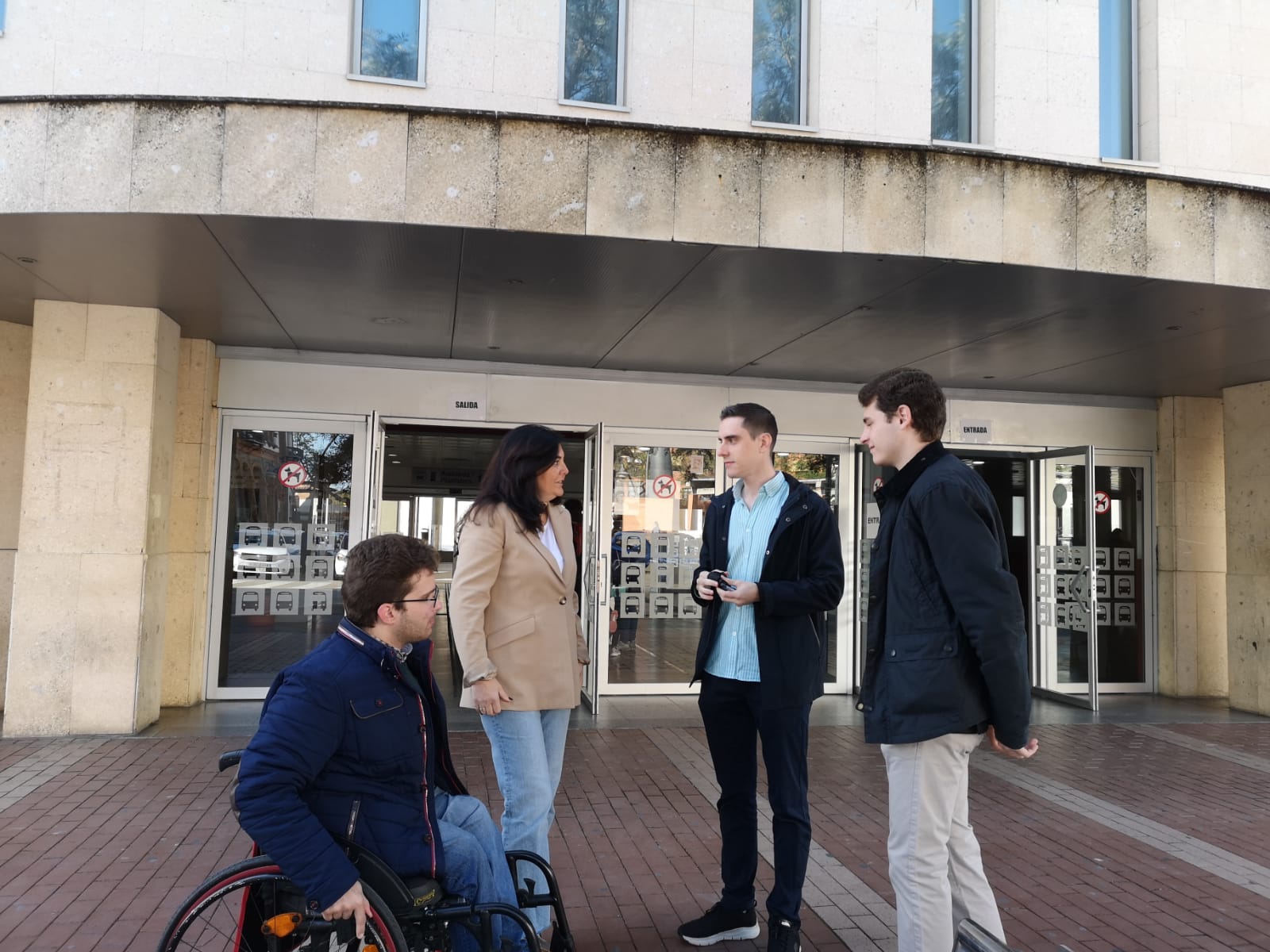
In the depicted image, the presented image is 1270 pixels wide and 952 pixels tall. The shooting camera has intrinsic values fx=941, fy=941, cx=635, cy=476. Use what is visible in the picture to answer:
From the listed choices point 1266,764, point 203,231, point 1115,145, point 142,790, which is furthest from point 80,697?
point 1115,145

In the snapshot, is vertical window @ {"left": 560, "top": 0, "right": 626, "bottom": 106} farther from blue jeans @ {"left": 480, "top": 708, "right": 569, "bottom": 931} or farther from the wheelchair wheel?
the wheelchair wheel

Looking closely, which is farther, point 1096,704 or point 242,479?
Result: point 1096,704

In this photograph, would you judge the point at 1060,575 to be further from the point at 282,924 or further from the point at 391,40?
the point at 282,924

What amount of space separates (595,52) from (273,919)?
7.30 metres

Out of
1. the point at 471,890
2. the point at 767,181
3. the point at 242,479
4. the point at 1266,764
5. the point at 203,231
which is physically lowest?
the point at 1266,764

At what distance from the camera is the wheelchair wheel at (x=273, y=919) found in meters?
2.22

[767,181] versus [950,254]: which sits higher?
[767,181]

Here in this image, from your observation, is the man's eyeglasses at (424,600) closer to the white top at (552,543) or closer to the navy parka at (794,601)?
the white top at (552,543)

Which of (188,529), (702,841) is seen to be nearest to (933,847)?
(702,841)

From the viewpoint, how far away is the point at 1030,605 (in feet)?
32.8

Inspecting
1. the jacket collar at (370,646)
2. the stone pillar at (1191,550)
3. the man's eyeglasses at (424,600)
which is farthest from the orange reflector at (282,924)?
the stone pillar at (1191,550)

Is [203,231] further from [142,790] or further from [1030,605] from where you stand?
[1030,605]

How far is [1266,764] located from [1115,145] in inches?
225

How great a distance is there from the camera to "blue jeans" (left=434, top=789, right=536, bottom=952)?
8.28 feet
